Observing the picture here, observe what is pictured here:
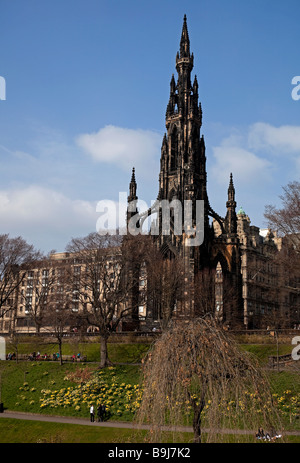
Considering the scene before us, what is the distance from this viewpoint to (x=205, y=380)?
17.5 metres

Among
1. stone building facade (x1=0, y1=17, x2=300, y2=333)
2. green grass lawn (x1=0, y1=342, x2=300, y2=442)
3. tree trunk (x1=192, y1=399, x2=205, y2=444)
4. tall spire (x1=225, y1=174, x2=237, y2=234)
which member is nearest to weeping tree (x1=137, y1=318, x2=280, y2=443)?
tree trunk (x1=192, y1=399, x2=205, y2=444)

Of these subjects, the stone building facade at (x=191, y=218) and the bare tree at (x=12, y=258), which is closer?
the bare tree at (x=12, y=258)

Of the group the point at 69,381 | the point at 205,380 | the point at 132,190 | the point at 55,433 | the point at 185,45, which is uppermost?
the point at 185,45

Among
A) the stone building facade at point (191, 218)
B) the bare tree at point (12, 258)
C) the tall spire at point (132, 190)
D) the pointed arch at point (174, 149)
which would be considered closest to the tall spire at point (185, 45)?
the stone building facade at point (191, 218)

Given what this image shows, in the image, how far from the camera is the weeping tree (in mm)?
17234

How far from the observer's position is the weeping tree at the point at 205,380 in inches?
679

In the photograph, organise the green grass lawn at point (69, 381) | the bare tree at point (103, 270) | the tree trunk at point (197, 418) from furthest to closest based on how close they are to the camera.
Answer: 1. the bare tree at point (103, 270)
2. the green grass lawn at point (69, 381)
3. the tree trunk at point (197, 418)

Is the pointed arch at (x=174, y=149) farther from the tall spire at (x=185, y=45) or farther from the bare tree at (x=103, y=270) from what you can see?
the bare tree at (x=103, y=270)

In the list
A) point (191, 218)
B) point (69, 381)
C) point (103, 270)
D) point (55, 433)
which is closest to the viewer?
point (55, 433)

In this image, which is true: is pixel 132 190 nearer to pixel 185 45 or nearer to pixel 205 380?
pixel 185 45

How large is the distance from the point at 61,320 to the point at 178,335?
36937mm

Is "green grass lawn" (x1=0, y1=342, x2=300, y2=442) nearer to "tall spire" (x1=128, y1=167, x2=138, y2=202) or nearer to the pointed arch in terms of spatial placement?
"tall spire" (x1=128, y1=167, x2=138, y2=202)

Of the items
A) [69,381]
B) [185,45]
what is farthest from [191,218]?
[69,381]
